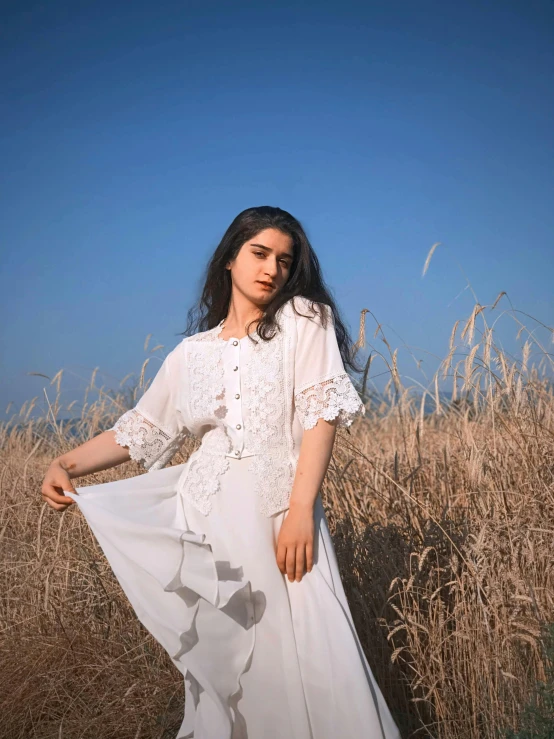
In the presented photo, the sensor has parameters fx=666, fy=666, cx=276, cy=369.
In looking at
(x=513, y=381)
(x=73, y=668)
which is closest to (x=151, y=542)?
(x=73, y=668)

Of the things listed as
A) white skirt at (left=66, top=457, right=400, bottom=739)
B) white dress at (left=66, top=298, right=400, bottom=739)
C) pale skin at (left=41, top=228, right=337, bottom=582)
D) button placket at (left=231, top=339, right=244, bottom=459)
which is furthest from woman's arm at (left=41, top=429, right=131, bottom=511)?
button placket at (left=231, top=339, right=244, bottom=459)

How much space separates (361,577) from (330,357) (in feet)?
4.50

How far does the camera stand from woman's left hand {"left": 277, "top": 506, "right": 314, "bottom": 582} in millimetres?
1909

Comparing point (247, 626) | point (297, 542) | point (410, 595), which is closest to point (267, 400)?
point (297, 542)

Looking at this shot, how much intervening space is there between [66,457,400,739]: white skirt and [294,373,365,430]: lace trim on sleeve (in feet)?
0.90

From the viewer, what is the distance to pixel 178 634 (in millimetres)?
1896

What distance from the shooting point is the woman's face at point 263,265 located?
224cm

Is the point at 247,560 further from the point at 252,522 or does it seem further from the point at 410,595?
the point at 410,595

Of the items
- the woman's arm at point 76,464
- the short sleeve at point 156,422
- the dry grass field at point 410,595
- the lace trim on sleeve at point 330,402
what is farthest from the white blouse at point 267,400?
the dry grass field at point 410,595

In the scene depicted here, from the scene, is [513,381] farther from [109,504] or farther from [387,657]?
[109,504]

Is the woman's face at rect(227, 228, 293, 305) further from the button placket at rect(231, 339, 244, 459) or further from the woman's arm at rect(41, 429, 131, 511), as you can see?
the woman's arm at rect(41, 429, 131, 511)

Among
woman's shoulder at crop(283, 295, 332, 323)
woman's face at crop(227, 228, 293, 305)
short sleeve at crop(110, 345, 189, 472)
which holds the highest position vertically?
woman's face at crop(227, 228, 293, 305)

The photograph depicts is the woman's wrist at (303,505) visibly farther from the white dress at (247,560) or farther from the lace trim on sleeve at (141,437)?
the lace trim on sleeve at (141,437)

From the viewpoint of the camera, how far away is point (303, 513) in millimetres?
1908
